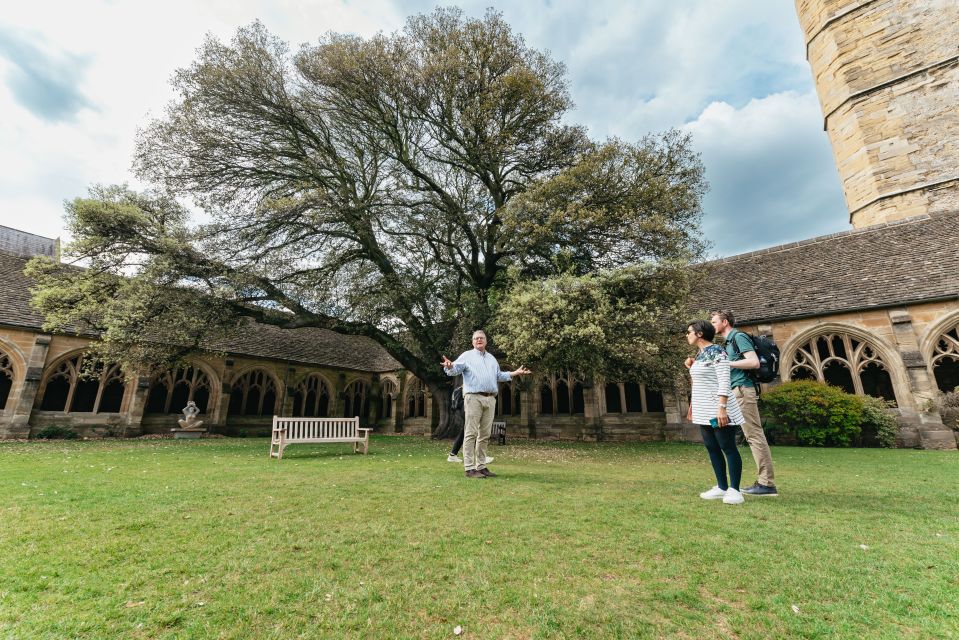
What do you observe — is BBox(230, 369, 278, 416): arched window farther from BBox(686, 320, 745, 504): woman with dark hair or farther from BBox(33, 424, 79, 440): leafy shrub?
BBox(686, 320, 745, 504): woman with dark hair

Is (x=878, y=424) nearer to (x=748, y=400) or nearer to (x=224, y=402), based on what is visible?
(x=748, y=400)

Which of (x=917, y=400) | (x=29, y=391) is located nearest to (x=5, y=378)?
(x=29, y=391)

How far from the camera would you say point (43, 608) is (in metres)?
1.99

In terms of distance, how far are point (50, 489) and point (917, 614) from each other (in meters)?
7.99

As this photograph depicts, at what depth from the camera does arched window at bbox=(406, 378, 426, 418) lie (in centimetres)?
2366

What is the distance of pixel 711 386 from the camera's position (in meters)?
→ 4.73

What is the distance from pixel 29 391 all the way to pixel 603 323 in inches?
789

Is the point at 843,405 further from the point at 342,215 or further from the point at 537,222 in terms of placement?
the point at 342,215

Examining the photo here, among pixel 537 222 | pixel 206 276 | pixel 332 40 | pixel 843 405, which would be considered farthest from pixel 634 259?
pixel 206 276

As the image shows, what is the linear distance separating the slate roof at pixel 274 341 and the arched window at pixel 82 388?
77.8 inches

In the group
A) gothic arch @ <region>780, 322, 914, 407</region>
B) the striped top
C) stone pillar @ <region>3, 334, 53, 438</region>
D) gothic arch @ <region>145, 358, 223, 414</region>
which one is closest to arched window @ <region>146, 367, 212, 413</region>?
gothic arch @ <region>145, 358, 223, 414</region>

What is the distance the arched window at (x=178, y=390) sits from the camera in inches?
706

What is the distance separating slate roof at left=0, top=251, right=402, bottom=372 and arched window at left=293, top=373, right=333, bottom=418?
4.15 feet

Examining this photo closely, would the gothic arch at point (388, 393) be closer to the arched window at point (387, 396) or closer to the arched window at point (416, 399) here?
the arched window at point (387, 396)
